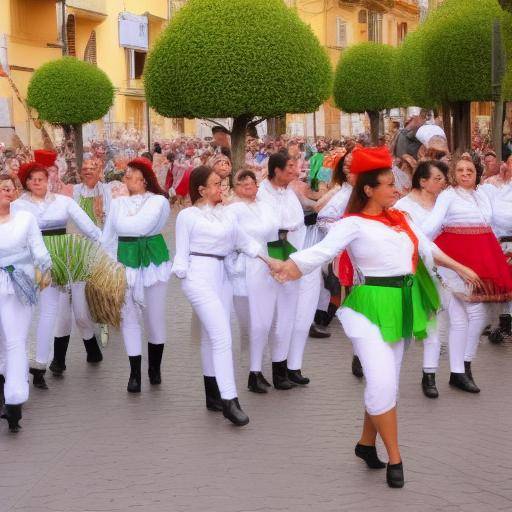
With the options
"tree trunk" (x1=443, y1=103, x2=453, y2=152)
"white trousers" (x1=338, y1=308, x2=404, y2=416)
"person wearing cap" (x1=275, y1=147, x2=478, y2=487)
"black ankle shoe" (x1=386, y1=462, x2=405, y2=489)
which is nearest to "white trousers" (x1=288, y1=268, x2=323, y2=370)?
"person wearing cap" (x1=275, y1=147, x2=478, y2=487)

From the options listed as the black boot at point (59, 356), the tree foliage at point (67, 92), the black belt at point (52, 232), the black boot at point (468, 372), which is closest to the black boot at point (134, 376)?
the black boot at point (59, 356)

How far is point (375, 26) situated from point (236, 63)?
4960cm

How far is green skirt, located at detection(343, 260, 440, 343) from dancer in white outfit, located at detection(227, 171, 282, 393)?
2.48 m

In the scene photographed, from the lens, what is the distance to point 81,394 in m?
9.52

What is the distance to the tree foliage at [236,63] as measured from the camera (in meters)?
26.7

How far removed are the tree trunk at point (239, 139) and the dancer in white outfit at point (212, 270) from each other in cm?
1994

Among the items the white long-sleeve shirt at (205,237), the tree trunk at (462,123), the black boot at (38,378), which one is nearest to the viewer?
the white long-sleeve shirt at (205,237)

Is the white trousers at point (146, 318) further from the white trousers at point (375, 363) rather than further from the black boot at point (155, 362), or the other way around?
the white trousers at point (375, 363)

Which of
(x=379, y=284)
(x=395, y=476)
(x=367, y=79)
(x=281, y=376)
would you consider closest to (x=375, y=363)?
(x=379, y=284)

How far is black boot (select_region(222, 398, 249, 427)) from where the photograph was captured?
27.2 feet

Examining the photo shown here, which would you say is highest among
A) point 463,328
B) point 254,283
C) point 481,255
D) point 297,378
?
point 481,255

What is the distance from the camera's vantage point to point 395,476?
267 inches

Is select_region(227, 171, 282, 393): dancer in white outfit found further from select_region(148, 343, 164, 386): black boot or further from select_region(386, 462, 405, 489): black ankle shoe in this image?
select_region(386, 462, 405, 489): black ankle shoe

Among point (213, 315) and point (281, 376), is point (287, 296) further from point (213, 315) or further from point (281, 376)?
point (213, 315)
